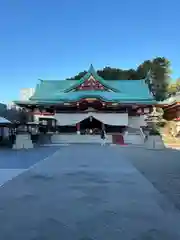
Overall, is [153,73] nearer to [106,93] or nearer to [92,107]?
[106,93]

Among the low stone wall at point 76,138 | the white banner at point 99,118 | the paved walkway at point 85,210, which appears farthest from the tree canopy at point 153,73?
the paved walkway at point 85,210

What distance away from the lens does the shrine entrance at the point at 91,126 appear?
108ft

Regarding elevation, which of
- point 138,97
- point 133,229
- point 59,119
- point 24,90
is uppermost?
point 24,90

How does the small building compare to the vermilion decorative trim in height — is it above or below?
below

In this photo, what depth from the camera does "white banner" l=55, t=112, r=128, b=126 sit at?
31.7m

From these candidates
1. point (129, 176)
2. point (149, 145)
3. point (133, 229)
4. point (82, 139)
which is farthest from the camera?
point (82, 139)

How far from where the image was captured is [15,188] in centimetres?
735

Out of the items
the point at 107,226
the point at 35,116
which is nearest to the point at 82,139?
the point at 35,116

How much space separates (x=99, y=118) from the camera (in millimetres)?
31781

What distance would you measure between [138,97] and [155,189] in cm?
2630

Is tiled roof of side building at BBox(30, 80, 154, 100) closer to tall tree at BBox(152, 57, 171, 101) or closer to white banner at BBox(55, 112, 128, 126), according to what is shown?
white banner at BBox(55, 112, 128, 126)

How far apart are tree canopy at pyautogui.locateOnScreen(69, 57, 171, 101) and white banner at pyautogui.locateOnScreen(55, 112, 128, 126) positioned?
20874 millimetres

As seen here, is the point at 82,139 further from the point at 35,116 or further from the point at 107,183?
the point at 107,183

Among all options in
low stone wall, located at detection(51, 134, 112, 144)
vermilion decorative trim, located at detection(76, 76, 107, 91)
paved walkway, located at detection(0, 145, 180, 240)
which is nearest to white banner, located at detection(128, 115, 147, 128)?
low stone wall, located at detection(51, 134, 112, 144)
